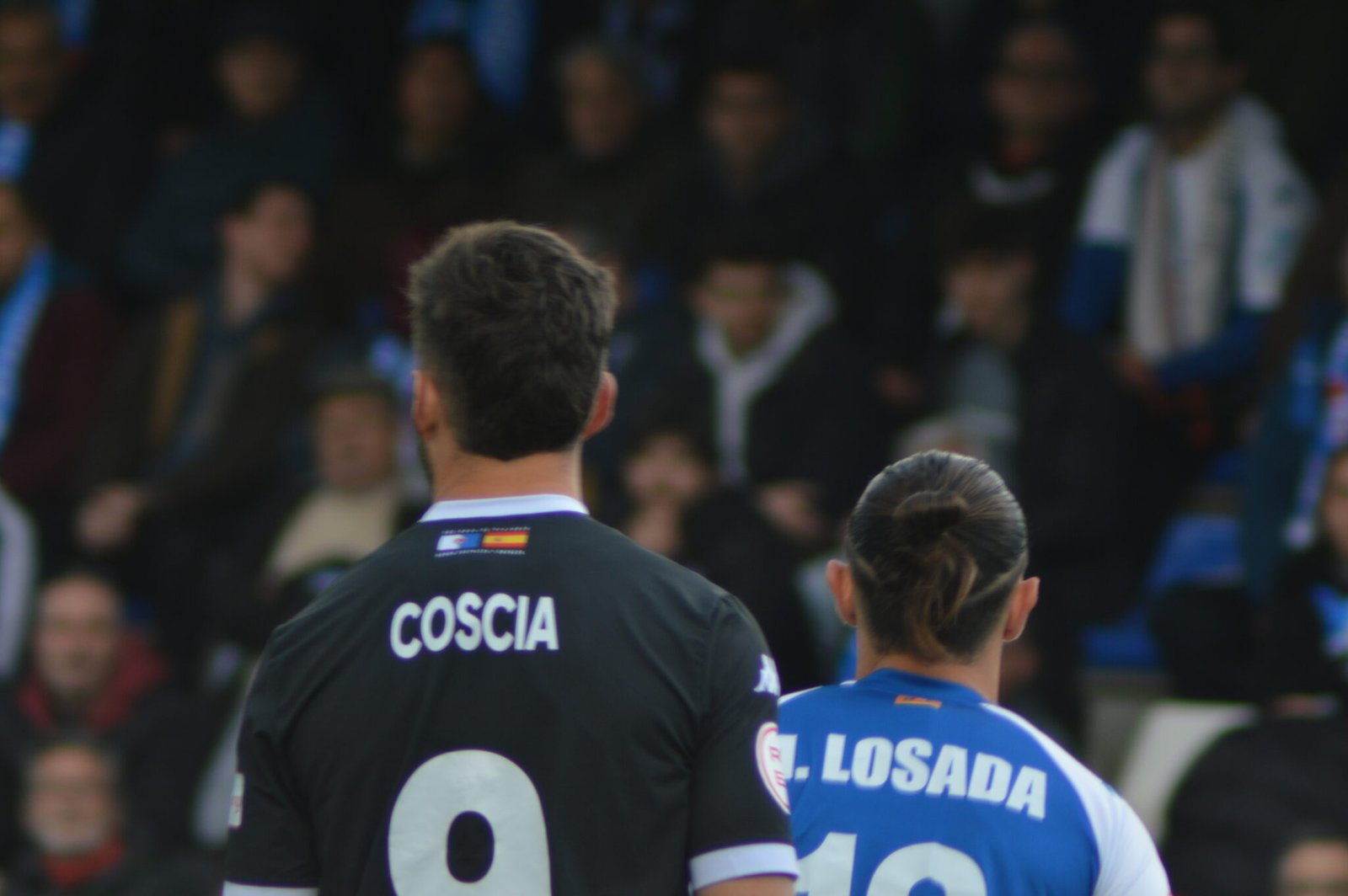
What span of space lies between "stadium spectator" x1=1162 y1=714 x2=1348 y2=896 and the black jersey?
3.26 meters

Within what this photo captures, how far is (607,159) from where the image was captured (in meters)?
7.55

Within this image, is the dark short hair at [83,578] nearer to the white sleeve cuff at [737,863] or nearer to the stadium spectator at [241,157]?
the stadium spectator at [241,157]

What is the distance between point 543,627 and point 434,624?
0.12 metres

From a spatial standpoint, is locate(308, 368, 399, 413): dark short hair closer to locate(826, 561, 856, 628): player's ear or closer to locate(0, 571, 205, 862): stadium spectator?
locate(0, 571, 205, 862): stadium spectator

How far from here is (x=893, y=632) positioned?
2.46 meters

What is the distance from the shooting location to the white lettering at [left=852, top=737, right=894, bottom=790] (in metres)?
2.37

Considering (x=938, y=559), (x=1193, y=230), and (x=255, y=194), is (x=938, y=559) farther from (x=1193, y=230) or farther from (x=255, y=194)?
(x=255, y=194)

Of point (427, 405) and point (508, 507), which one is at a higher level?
point (427, 405)

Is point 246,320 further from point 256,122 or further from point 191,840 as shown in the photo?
point 191,840

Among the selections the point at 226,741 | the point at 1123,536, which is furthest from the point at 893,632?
the point at 226,741

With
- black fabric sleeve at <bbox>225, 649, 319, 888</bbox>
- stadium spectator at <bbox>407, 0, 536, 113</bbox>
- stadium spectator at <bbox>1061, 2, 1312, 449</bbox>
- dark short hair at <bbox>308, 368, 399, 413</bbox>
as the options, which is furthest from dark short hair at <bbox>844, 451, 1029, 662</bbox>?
stadium spectator at <bbox>407, 0, 536, 113</bbox>

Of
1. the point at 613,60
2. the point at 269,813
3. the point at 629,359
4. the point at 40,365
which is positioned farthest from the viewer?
the point at 40,365

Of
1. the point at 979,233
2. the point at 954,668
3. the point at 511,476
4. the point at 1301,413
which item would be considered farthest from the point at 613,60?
the point at 511,476

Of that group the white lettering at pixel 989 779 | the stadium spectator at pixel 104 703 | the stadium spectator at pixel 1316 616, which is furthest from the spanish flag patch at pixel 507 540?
the stadium spectator at pixel 104 703
